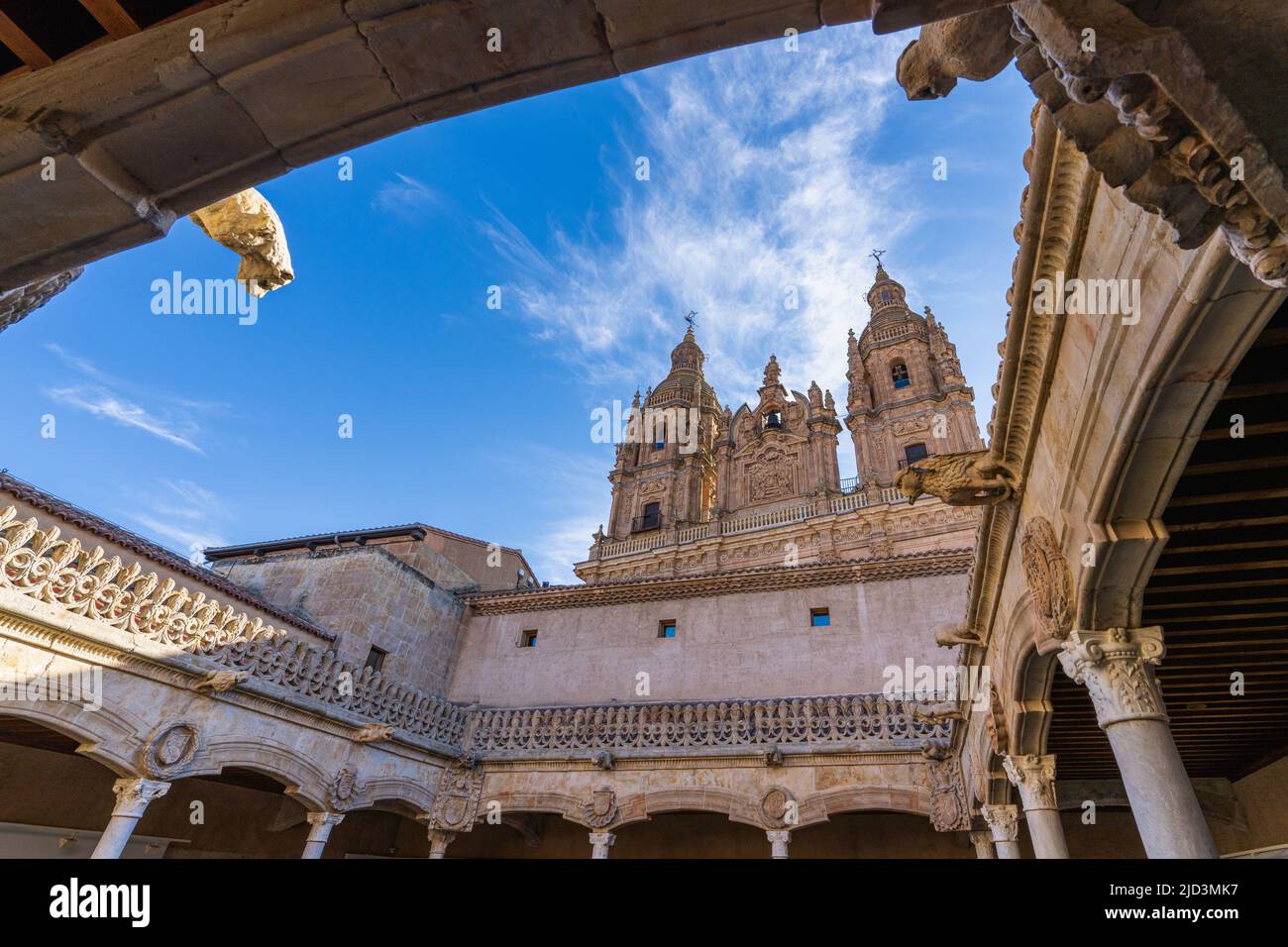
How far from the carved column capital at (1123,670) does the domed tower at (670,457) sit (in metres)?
28.0

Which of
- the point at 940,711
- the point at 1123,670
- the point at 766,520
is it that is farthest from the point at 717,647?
the point at 766,520

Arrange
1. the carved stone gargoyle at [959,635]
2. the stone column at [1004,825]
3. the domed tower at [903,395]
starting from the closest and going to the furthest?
the carved stone gargoyle at [959,635]
the stone column at [1004,825]
the domed tower at [903,395]

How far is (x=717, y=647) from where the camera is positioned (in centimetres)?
1586

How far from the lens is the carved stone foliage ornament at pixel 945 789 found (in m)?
11.1

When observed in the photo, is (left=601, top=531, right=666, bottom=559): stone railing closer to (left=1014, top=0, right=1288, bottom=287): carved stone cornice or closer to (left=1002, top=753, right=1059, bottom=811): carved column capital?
(left=1002, top=753, right=1059, bottom=811): carved column capital

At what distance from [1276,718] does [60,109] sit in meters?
12.9

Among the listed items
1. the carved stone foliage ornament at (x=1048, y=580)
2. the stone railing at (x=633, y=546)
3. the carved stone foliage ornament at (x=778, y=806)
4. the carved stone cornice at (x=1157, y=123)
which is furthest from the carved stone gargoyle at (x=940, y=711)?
the stone railing at (x=633, y=546)

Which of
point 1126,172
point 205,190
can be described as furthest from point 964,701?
point 205,190

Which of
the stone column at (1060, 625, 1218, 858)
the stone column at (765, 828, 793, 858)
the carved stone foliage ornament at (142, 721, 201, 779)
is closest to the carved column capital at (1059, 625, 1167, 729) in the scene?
the stone column at (1060, 625, 1218, 858)

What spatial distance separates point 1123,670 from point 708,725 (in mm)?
9637

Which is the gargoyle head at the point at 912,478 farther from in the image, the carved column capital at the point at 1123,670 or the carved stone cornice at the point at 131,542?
the carved stone cornice at the point at 131,542

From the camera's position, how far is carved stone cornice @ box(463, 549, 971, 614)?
49.8 feet

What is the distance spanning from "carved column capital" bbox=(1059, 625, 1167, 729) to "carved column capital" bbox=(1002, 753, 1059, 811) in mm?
3301
